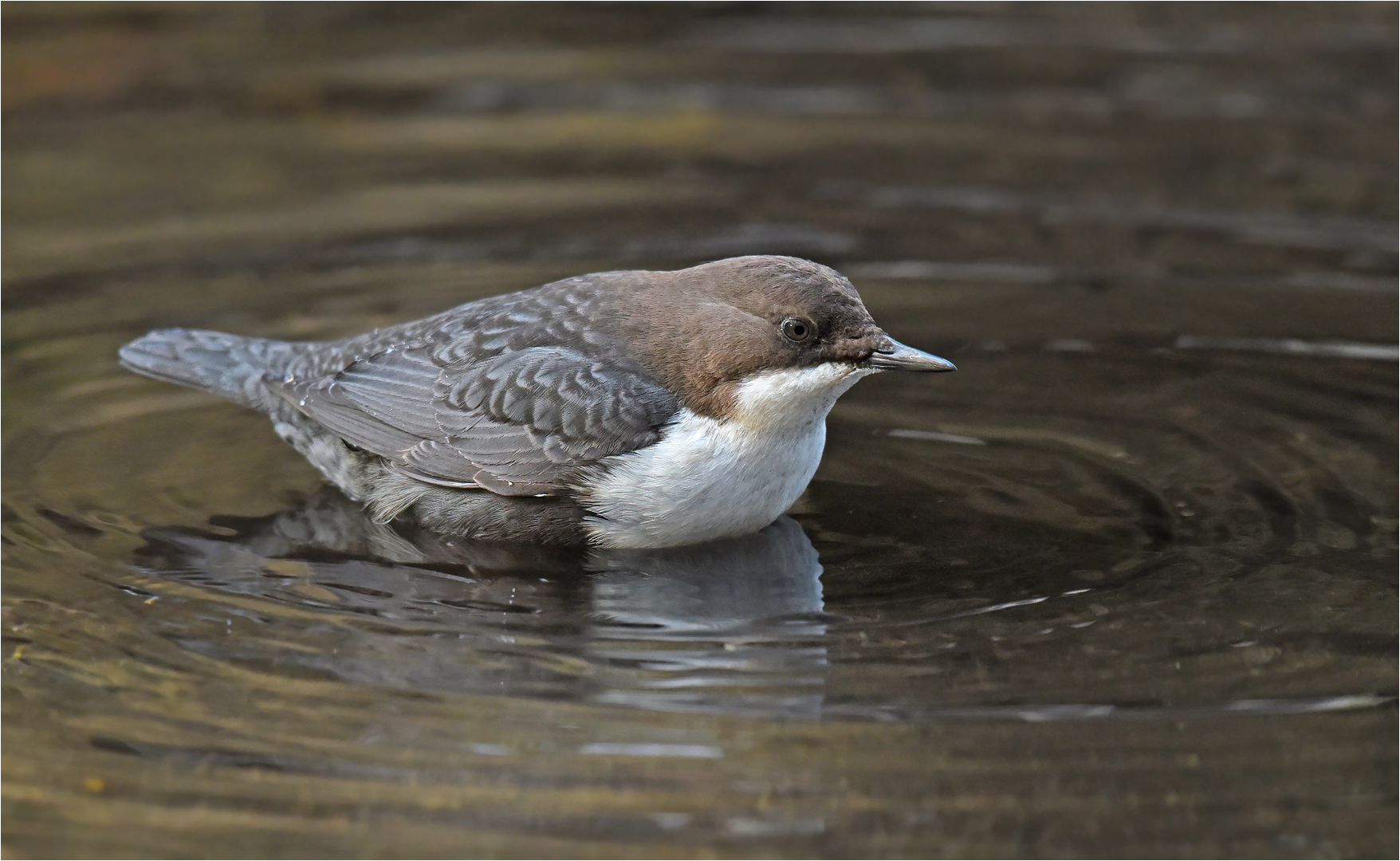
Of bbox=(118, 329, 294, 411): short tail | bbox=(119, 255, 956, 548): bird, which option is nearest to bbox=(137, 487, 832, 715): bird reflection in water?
bbox=(119, 255, 956, 548): bird

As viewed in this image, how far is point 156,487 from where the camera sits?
6406 mm

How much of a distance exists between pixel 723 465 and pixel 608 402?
0.46 m

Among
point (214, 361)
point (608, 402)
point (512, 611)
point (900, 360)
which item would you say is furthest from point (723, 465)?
point (214, 361)

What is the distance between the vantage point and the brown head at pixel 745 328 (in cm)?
554

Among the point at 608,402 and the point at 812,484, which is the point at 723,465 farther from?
the point at 812,484

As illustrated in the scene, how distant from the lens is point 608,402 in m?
5.73

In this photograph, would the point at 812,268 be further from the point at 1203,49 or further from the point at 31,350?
the point at 1203,49

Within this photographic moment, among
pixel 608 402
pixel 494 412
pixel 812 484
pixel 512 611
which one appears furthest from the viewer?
pixel 812 484

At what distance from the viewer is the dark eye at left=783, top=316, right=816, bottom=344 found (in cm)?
554

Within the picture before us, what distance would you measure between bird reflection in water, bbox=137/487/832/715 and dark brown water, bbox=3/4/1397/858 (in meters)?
0.02

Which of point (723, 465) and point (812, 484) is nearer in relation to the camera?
point (723, 465)

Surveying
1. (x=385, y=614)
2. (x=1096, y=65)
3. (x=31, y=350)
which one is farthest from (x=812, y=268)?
(x=1096, y=65)

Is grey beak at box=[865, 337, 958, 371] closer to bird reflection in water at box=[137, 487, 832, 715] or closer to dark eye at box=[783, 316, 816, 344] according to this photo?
dark eye at box=[783, 316, 816, 344]

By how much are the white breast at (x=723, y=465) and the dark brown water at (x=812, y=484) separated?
0.67ft
